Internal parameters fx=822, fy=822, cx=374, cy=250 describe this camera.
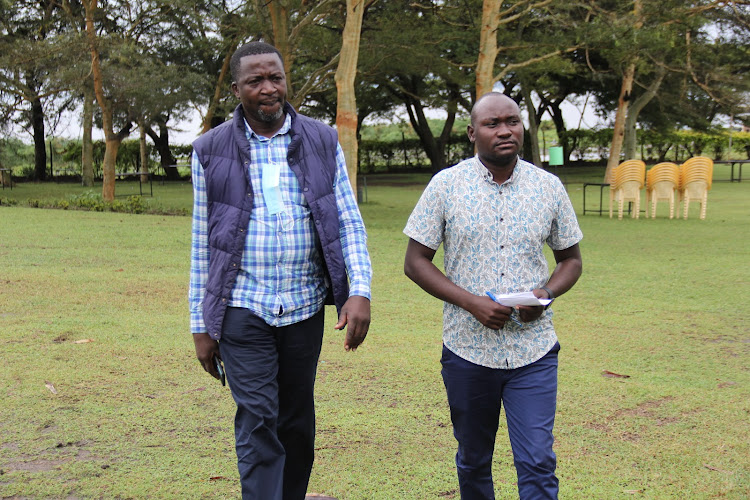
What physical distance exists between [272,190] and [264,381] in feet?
2.47

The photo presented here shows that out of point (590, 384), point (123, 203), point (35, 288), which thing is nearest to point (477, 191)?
point (590, 384)

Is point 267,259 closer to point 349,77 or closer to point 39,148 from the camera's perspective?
point 349,77

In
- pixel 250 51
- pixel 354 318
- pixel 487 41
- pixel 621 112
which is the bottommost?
pixel 354 318

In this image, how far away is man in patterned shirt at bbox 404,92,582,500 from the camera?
10.4 ft

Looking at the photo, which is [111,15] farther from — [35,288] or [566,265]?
[566,265]

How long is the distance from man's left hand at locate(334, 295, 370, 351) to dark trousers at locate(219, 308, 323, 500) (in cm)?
16

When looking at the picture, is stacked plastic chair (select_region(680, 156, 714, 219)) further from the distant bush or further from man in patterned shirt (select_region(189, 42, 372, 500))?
man in patterned shirt (select_region(189, 42, 372, 500))

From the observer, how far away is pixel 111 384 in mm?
5602

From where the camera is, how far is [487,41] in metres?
17.9

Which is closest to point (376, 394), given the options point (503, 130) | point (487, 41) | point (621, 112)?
point (503, 130)

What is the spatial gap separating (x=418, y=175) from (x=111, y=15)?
16330 millimetres

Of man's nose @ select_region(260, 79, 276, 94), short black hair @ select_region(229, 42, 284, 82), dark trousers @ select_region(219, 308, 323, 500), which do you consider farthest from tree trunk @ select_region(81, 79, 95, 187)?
dark trousers @ select_region(219, 308, 323, 500)

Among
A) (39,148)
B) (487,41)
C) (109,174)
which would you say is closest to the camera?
(487,41)

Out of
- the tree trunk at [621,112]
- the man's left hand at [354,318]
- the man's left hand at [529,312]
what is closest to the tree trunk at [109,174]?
the tree trunk at [621,112]
